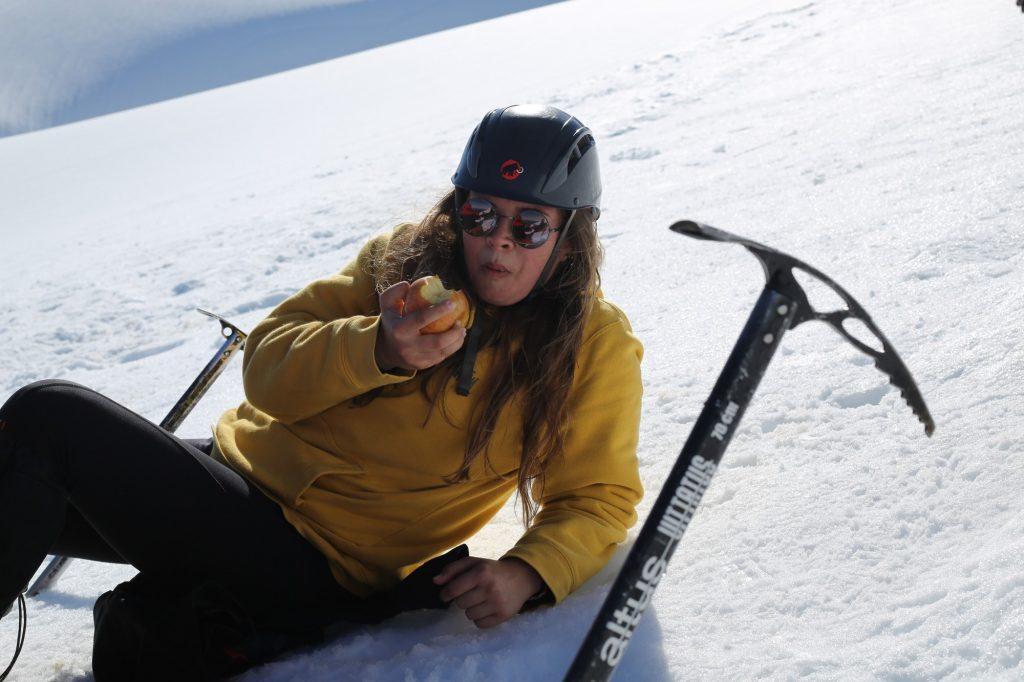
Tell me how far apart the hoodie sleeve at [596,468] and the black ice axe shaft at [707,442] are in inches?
21.2

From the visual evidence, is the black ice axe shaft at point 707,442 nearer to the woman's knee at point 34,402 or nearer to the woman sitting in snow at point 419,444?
the woman sitting in snow at point 419,444

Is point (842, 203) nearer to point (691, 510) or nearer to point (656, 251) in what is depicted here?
point (656, 251)

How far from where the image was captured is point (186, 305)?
6758 mm

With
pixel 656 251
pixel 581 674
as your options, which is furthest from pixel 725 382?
pixel 656 251

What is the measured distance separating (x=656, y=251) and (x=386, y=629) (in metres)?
3.18

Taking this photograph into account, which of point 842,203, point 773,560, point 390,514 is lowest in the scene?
point 842,203

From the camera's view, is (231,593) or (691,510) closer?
(691,510)

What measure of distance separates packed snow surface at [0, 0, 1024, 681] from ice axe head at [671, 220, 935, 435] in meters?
0.60

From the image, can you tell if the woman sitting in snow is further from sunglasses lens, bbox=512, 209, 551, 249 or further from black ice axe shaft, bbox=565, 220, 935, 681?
black ice axe shaft, bbox=565, 220, 935, 681

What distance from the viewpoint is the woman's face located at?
84.7 inches

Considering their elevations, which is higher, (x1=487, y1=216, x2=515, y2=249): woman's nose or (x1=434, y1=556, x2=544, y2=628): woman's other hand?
(x1=487, y1=216, x2=515, y2=249): woman's nose

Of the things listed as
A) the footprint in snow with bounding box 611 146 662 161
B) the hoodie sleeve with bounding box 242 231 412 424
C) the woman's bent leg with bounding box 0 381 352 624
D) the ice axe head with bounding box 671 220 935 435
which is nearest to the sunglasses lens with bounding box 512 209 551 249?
the hoodie sleeve with bounding box 242 231 412 424

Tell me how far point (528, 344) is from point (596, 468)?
33 cm

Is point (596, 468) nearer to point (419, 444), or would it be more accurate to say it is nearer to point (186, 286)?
point (419, 444)
